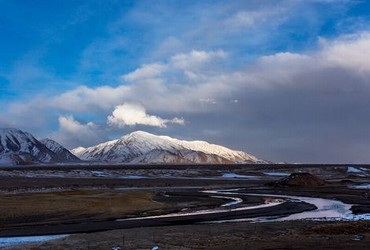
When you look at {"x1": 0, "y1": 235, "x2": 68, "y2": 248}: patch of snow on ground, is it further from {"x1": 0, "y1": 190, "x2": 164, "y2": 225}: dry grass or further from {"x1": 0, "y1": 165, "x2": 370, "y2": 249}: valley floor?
{"x1": 0, "y1": 190, "x2": 164, "y2": 225}: dry grass

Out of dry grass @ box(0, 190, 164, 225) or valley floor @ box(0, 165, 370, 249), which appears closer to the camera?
valley floor @ box(0, 165, 370, 249)

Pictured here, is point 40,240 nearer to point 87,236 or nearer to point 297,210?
point 87,236

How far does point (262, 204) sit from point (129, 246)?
25829 mm

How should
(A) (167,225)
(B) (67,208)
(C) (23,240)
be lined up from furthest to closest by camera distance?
1. (B) (67,208)
2. (A) (167,225)
3. (C) (23,240)

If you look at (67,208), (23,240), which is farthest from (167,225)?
(67,208)

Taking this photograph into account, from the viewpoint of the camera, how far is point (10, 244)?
24906mm

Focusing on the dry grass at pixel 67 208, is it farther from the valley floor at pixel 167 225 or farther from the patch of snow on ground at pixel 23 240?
the patch of snow on ground at pixel 23 240

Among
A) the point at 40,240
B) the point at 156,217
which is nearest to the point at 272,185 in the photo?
the point at 156,217

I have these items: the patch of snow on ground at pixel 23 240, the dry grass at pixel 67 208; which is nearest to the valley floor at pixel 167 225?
the dry grass at pixel 67 208

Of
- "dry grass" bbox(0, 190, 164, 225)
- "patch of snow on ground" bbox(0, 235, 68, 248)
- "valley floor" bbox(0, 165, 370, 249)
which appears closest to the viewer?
"valley floor" bbox(0, 165, 370, 249)

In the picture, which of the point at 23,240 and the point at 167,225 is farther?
the point at 167,225

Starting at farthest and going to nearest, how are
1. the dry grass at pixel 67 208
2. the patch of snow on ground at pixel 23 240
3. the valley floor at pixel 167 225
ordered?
the dry grass at pixel 67 208 < the patch of snow on ground at pixel 23 240 < the valley floor at pixel 167 225

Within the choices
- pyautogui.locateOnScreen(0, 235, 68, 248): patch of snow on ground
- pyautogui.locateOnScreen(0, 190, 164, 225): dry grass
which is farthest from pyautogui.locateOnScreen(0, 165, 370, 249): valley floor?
pyautogui.locateOnScreen(0, 235, 68, 248): patch of snow on ground

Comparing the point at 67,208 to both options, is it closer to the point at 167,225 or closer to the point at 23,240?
the point at 167,225
